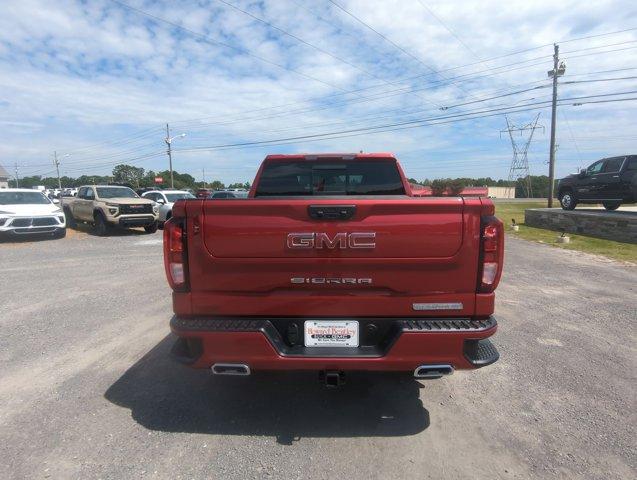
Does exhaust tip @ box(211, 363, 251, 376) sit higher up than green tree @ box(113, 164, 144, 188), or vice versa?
green tree @ box(113, 164, 144, 188)

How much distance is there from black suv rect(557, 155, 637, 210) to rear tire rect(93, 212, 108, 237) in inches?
716

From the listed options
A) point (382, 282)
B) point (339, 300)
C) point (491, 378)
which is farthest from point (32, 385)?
point (491, 378)

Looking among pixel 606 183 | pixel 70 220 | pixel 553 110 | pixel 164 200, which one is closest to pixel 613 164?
pixel 606 183

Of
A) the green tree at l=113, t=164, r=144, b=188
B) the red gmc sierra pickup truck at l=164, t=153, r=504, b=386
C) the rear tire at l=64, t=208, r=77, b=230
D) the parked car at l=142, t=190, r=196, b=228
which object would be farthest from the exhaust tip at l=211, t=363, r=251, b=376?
the green tree at l=113, t=164, r=144, b=188

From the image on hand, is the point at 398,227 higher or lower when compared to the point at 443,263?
higher

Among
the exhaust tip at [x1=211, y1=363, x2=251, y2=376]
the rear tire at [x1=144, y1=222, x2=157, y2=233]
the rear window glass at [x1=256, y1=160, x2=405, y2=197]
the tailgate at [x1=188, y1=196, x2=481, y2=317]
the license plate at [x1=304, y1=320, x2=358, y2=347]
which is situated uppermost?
the rear window glass at [x1=256, y1=160, x2=405, y2=197]

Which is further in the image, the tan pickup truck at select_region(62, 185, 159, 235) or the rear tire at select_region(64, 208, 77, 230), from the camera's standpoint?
the rear tire at select_region(64, 208, 77, 230)

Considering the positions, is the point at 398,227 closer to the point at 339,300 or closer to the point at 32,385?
the point at 339,300

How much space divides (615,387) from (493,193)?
271ft

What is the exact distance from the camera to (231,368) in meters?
2.73

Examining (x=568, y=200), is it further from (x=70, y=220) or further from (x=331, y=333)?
(x=70, y=220)

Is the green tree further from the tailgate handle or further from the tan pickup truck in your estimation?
the tailgate handle

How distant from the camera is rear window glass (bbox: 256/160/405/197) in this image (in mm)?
4395

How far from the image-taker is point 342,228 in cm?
258
